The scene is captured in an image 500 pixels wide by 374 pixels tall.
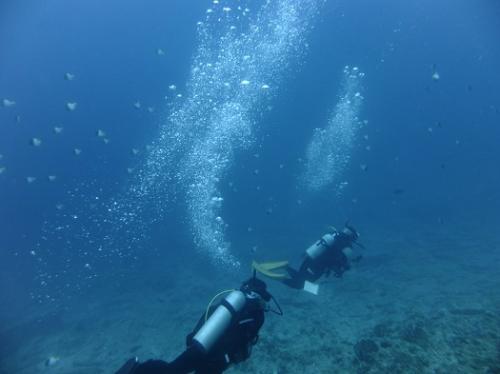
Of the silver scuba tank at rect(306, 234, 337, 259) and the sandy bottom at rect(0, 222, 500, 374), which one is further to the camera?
the silver scuba tank at rect(306, 234, 337, 259)

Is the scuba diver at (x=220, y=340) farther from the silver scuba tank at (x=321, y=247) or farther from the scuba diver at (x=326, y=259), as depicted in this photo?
the silver scuba tank at (x=321, y=247)

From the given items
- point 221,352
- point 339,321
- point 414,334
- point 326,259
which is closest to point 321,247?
point 326,259

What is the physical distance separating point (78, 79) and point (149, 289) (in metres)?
91.3

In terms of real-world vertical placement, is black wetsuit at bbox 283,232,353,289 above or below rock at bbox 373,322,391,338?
above

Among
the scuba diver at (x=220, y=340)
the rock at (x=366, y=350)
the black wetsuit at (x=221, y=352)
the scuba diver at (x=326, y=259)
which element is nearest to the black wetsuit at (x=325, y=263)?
the scuba diver at (x=326, y=259)

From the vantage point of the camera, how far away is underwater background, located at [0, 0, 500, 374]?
9.00m

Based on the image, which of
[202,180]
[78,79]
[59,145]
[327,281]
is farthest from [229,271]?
[78,79]

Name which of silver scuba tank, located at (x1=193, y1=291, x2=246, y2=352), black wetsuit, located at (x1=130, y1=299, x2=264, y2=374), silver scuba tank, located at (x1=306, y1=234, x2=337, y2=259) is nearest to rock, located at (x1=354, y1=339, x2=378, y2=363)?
silver scuba tank, located at (x1=306, y1=234, x2=337, y2=259)

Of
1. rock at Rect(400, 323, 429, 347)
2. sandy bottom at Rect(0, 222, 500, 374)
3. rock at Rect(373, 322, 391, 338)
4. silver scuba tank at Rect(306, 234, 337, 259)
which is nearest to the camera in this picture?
sandy bottom at Rect(0, 222, 500, 374)

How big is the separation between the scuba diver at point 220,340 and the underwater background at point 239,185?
2.66 m

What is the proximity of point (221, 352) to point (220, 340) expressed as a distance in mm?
151

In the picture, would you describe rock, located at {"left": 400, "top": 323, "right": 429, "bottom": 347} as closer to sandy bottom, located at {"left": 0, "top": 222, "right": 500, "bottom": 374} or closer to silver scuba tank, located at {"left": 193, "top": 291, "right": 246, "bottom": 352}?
sandy bottom, located at {"left": 0, "top": 222, "right": 500, "bottom": 374}

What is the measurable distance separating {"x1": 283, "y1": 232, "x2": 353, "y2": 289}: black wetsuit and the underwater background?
1180 millimetres

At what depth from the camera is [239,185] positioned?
77.1 meters
